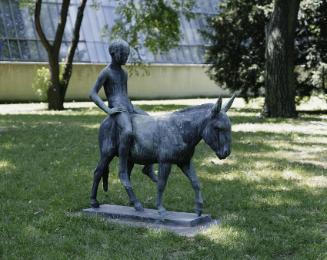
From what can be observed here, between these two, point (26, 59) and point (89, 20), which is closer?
point (26, 59)

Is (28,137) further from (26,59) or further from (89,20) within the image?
(89,20)

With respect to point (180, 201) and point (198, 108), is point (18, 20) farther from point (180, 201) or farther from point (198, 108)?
point (198, 108)

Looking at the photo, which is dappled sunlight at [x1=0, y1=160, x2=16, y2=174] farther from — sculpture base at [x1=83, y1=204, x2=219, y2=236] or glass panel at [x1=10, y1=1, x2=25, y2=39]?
glass panel at [x1=10, y1=1, x2=25, y2=39]

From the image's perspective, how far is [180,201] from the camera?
7969 millimetres

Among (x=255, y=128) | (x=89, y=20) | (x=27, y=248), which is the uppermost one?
(x=89, y=20)

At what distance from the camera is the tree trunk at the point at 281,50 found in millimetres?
19422

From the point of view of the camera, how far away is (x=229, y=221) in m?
6.78

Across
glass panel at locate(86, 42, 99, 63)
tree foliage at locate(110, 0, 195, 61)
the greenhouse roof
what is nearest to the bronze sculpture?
tree foliage at locate(110, 0, 195, 61)

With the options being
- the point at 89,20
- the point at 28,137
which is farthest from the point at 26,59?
the point at 28,137

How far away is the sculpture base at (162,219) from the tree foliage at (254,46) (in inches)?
662

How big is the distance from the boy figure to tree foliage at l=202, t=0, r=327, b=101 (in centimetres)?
1661

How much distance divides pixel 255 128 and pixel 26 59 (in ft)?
66.6

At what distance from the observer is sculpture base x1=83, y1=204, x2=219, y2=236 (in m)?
6.55

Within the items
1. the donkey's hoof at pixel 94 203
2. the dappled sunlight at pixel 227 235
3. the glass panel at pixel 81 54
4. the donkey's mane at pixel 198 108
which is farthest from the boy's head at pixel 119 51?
the glass panel at pixel 81 54
